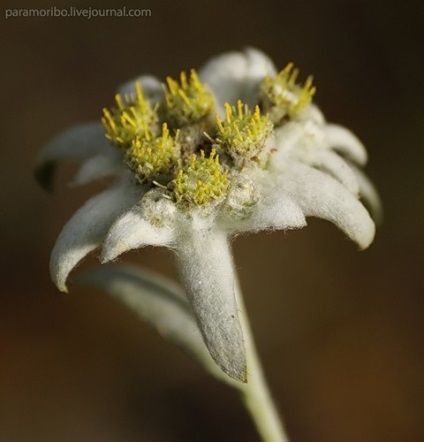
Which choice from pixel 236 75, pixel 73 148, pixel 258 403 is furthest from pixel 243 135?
pixel 258 403

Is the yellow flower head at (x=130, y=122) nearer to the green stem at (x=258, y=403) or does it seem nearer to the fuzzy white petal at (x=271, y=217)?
the fuzzy white petal at (x=271, y=217)

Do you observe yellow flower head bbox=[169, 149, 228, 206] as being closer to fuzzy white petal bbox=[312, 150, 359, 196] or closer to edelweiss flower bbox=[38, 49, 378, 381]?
edelweiss flower bbox=[38, 49, 378, 381]

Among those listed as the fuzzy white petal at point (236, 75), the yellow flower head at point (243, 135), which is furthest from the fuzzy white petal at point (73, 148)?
the yellow flower head at point (243, 135)

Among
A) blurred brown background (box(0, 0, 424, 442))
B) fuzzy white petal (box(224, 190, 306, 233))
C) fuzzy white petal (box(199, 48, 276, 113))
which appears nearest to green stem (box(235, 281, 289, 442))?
fuzzy white petal (box(224, 190, 306, 233))

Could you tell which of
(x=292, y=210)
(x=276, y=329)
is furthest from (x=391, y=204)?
(x=292, y=210)

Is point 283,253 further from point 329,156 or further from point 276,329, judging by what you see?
point 329,156
